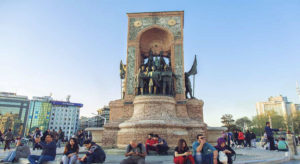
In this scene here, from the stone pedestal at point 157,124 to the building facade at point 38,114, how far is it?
8787 centimetres

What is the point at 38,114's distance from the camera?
3467 inches

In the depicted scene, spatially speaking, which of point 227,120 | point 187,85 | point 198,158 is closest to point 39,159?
point 198,158

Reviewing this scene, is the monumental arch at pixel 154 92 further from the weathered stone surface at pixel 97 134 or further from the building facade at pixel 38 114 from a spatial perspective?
the building facade at pixel 38 114

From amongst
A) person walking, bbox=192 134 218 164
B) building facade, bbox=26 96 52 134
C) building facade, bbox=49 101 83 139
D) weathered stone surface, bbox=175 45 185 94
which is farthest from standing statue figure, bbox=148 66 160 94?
building facade, bbox=49 101 83 139

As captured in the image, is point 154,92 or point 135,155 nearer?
point 135,155

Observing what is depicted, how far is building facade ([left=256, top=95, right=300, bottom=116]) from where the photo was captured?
99312 mm

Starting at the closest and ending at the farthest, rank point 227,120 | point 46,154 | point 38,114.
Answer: point 46,154
point 227,120
point 38,114

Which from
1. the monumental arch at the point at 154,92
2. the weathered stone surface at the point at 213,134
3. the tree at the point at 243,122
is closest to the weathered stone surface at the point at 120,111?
the monumental arch at the point at 154,92

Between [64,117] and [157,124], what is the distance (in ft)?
309

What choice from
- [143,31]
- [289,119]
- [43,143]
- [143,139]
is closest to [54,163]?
[43,143]

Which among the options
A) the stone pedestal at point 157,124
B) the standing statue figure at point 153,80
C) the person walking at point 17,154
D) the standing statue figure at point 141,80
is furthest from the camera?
the standing statue figure at point 141,80

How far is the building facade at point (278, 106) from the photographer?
99312 mm

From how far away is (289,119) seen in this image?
5641 cm

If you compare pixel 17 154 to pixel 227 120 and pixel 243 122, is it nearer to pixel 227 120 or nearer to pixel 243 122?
pixel 227 120
